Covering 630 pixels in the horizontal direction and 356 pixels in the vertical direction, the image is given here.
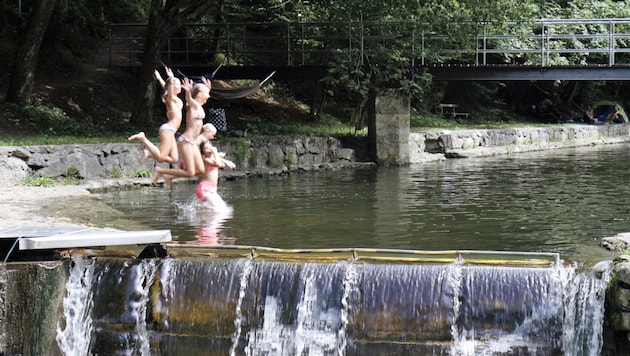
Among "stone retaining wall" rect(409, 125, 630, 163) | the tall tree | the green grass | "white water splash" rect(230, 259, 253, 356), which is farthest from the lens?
"stone retaining wall" rect(409, 125, 630, 163)

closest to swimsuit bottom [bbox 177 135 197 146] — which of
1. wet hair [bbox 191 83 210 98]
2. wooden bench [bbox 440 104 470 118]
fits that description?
wet hair [bbox 191 83 210 98]

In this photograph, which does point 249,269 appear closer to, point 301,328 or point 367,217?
point 301,328

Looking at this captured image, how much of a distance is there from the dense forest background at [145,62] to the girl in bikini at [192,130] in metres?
7.87

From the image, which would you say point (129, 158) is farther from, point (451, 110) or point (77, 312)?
point (451, 110)

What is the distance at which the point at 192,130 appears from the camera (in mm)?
14984

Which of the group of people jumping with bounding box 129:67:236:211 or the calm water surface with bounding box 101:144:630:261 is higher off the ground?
the group of people jumping with bounding box 129:67:236:211

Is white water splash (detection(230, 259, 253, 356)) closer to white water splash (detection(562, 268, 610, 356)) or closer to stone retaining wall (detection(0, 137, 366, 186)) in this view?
white water splash (detection(562, 268, 610, 356))

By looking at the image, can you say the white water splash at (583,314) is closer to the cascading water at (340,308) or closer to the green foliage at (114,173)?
the cascading water at (340,308)

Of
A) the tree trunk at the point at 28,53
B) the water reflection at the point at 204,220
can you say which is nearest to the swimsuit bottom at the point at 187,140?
the water reflection at the point at 204,220

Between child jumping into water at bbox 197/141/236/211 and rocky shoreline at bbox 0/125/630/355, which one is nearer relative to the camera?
rocky shoreline at bbox 0/125/630/355

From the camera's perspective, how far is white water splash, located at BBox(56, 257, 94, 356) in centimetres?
1016

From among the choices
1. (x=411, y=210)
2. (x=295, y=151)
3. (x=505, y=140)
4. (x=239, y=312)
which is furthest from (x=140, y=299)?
(x=505, y=140)

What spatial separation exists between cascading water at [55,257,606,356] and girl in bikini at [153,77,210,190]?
4.71 m

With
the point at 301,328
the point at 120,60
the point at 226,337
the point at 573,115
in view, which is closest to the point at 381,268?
the point at 301,328
